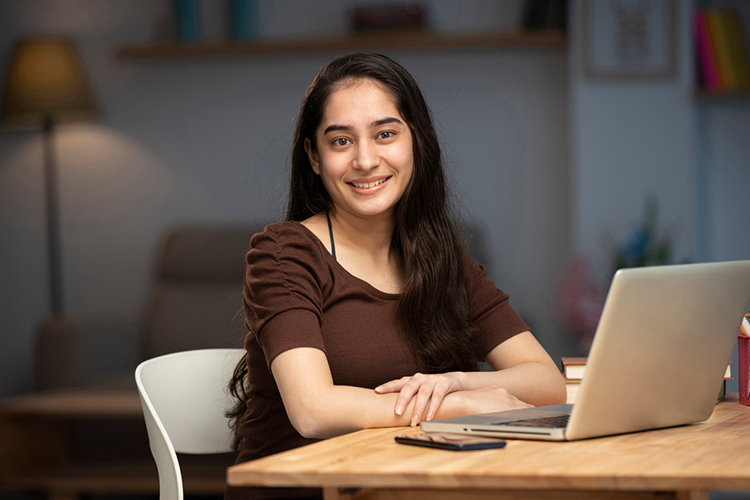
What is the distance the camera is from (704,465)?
771mm

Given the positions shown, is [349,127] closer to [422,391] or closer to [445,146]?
[422,391]

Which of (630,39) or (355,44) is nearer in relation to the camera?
(630,39)

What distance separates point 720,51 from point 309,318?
2732 mm

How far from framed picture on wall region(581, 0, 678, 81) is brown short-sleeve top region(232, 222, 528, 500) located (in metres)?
2.28

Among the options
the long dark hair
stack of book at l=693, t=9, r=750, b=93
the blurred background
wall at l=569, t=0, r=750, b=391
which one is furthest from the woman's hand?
→ stack of book at l=693, t=9, r=750, b=93

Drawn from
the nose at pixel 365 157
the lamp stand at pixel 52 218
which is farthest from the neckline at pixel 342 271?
the lamp stand at pixel 52 218

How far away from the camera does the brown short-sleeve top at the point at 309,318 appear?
1.20 m

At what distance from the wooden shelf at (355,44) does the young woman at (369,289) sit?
214 cm

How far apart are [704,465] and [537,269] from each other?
2.89m

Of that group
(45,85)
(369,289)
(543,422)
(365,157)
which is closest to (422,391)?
(543,422)

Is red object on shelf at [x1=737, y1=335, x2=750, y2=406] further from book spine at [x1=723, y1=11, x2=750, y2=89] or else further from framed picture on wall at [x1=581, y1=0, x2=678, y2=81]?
book spine at [x1=723, y1=11, x2=750, y2=89]

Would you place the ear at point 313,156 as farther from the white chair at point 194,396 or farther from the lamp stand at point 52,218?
the lamp stand at point 52,218

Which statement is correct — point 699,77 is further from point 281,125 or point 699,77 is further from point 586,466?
point 586,466

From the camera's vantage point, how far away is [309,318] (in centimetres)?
116
